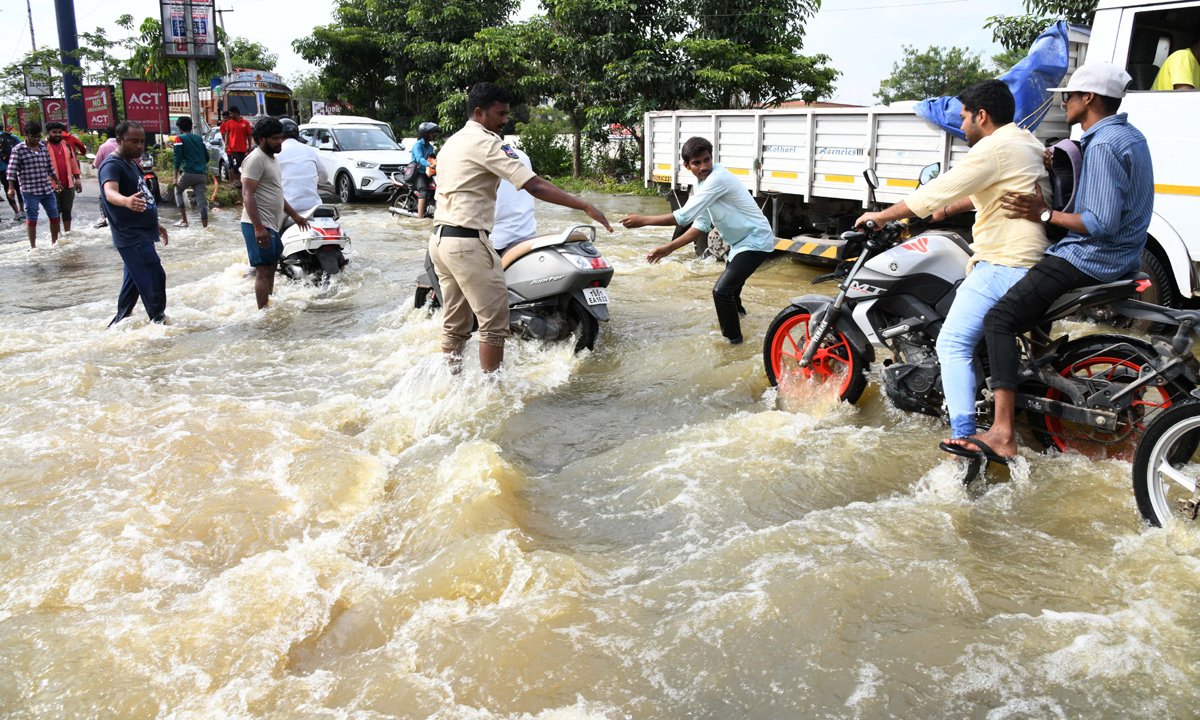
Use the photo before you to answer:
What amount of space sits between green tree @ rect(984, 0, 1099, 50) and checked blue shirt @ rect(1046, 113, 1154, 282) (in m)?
8.61

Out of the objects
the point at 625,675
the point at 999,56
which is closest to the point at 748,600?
the point at 625,675

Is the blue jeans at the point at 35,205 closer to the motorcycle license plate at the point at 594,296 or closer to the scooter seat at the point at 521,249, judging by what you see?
the scooter seat at the point at 521,249

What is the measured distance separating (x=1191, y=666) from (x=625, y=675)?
171cm

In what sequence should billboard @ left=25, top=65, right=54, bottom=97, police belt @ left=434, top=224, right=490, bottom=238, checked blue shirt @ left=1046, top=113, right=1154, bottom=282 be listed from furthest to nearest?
billboard @ left=25, top=65, right=54, bottom=97
police belt @ left=434, top=224, right=490, bottom=238
checked blue shirt @ left=1046, top=113, right=1154, bottom=282

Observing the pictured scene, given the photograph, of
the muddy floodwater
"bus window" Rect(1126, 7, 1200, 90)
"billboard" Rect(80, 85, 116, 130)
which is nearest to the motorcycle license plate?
the muddy floodwater

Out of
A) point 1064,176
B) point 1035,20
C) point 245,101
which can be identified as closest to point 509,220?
point 1064,176

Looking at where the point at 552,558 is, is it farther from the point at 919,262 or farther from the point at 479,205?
the point at 479,205

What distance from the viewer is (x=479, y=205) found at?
5.02 meters

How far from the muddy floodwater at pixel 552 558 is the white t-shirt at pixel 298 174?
311 centimetres

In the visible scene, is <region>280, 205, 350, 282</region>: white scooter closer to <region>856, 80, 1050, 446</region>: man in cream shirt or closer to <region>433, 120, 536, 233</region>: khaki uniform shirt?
<region>433, 120, 536, 233</region>: khaki uniform shirt

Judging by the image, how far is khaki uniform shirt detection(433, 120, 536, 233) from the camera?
4871mm

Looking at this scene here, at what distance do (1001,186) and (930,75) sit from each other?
4240 cm

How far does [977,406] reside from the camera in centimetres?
390

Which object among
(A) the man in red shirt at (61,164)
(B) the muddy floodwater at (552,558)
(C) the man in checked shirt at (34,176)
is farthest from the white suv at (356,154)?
(B) the muddy floodwater at (552,558)
